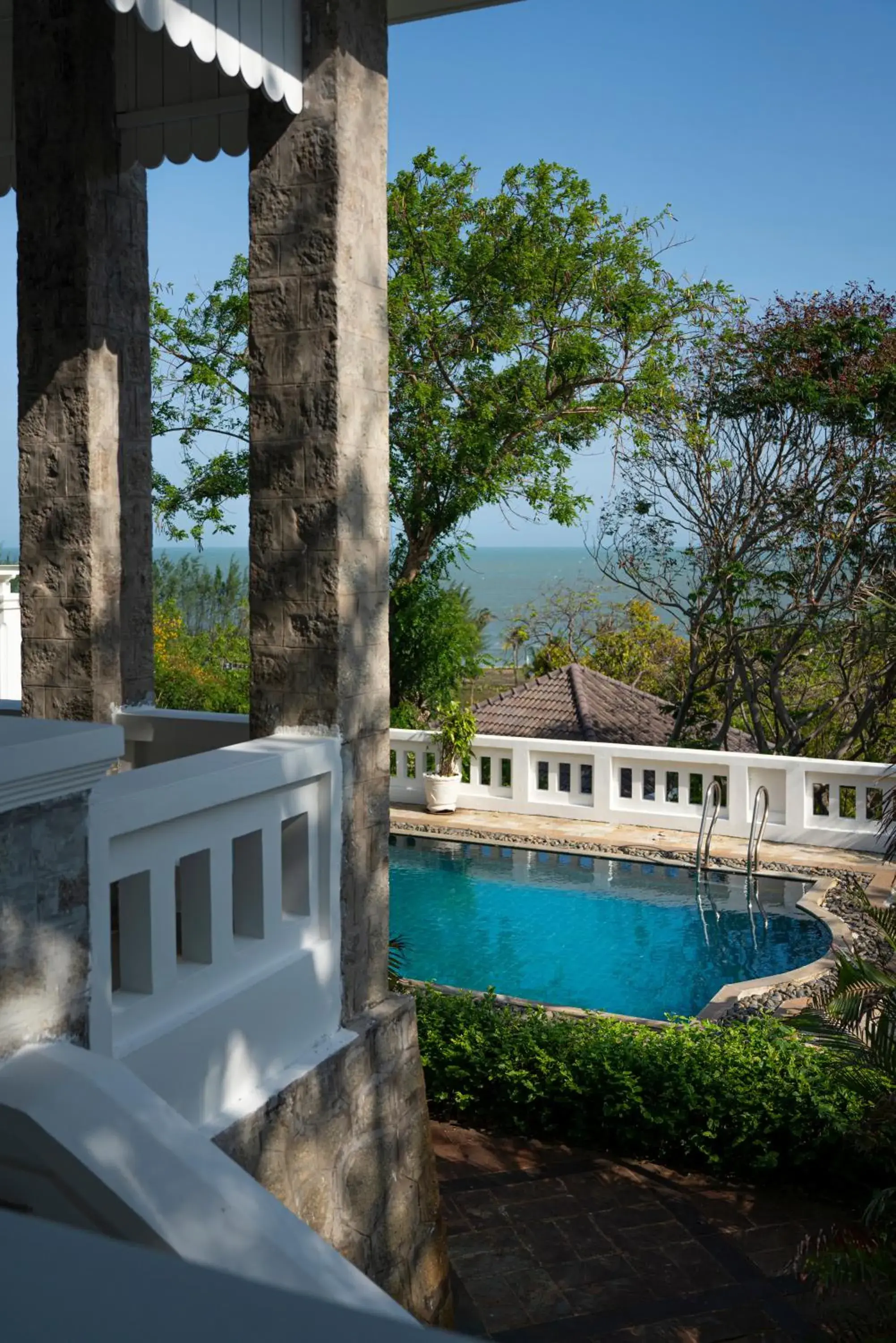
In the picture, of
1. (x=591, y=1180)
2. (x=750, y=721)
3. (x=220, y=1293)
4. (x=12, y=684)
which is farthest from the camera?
(x=750, y=721)

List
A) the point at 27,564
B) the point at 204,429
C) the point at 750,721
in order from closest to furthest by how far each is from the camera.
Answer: the point at 27,564
the point at 750,721
the point at 204,429

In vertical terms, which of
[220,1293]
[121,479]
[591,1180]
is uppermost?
[121,479]

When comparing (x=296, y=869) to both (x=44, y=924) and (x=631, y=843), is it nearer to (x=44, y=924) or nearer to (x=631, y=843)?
(x=44, y=924)

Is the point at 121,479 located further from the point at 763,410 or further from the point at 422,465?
the point at 422,465

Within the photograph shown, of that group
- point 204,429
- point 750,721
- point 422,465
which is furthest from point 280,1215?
point 204,429

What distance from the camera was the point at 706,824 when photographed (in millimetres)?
11570

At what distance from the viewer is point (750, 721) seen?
15.5m

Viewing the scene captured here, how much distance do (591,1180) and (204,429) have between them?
1527 cm

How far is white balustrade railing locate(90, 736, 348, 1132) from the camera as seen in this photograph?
2.70m

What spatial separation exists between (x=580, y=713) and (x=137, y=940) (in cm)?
1167

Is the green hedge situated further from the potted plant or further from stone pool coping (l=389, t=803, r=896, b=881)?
the potted plant

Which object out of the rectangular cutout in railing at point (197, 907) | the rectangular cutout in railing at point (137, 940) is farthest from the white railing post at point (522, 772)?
the rectangular cutout in railing at point (137, 940)

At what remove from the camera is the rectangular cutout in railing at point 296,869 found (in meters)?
3.53

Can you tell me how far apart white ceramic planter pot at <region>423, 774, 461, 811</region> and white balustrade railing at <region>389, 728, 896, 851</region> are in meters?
0.26
